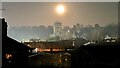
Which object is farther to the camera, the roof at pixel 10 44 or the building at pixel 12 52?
the roof at pixel 10 44

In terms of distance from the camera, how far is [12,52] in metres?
25.3

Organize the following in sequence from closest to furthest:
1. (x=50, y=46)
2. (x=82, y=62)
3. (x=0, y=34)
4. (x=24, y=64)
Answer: (x=82, y=62) → (x=0, y=34) → (x=24, y=64) → (x=50, y=46)

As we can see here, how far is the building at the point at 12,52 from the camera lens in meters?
24.5

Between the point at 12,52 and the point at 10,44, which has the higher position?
the point at 10,44

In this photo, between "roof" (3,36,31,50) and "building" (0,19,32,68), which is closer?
"building" (0,19,32,68)

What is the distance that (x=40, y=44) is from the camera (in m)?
76.4

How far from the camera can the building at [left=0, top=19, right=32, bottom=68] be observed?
2447cm

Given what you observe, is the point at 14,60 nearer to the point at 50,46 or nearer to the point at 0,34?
the point at 0,34

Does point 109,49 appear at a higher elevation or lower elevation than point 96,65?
higher

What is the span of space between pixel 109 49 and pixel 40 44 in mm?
57283

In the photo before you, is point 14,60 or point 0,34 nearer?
point 0,34

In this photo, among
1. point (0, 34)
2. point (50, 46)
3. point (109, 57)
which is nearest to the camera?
point (109, 57)

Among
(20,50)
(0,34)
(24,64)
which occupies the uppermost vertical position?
(0,34)

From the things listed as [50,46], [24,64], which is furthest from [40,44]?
[24,64]
